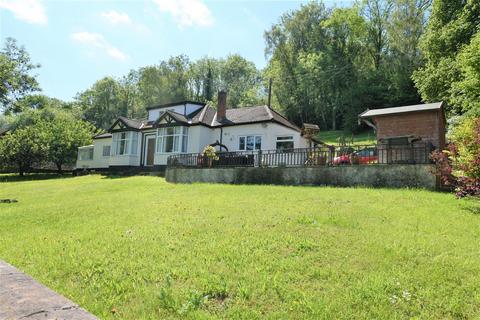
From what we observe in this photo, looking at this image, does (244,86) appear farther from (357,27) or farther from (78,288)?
(78,288)

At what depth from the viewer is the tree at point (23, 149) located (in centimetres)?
3216

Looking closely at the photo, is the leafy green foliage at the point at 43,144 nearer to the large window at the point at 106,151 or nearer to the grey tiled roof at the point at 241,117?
the large window at the point at 106,151

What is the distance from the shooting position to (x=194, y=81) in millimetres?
65500

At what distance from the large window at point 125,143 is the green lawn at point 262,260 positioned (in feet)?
67.5

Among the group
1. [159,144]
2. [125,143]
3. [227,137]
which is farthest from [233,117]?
[125,143]

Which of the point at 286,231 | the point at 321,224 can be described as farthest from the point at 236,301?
the point at 321,224

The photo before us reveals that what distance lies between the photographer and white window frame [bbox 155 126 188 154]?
25344 mm

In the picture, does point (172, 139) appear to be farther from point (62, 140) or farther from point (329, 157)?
point (62, 140)

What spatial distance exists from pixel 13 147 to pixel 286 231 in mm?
34188

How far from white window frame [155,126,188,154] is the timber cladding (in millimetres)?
13665

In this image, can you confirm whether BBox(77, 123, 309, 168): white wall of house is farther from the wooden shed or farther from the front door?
the wooden shed

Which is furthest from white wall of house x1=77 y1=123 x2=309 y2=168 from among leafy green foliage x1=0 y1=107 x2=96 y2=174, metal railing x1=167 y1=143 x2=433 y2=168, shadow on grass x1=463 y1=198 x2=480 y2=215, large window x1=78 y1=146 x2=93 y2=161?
shadow on grass x1=463 y1=198 x2=480 y2=215

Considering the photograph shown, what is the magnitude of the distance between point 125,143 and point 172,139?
252 inches

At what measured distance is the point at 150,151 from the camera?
29.1 m
